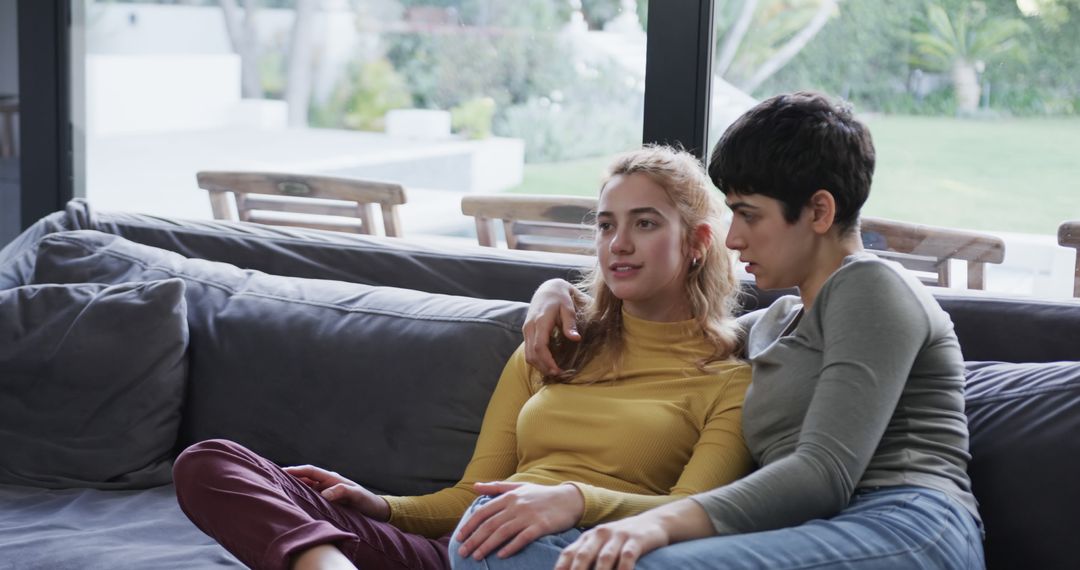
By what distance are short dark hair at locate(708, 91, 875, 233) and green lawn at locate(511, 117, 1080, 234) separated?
0.81m

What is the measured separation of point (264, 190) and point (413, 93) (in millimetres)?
460

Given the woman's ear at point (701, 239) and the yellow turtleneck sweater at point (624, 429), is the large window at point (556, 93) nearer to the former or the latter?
the woman's ear at point (701, 239)

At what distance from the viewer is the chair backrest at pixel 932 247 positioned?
231 cm

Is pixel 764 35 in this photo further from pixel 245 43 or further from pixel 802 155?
pixel 245 43

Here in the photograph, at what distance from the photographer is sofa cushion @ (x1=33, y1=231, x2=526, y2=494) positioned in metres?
2.04

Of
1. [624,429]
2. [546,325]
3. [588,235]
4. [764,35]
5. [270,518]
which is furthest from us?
[588,235]

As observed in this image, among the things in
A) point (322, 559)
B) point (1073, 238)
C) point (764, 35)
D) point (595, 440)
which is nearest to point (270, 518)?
point (322, 559)

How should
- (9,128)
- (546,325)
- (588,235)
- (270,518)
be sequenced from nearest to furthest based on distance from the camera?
(270,518), (546,325), (588,235), (9,128)

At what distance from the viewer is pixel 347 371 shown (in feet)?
6.91

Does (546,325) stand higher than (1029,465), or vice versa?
(546,325)

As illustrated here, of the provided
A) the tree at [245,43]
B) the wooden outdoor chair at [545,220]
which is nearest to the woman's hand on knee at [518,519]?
the wooden outdoor chair at [545,220]

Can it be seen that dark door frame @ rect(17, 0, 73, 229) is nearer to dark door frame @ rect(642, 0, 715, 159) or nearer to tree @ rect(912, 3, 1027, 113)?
dark door frame @ rect(642, 0, 715, 159)

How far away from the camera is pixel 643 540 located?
136cm

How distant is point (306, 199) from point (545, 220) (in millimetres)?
661
